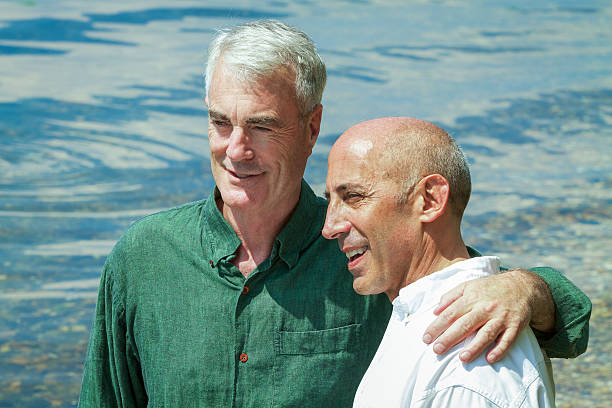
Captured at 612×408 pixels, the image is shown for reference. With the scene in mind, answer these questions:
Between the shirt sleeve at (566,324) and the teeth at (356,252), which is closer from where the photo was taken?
the teeth at (356,252)

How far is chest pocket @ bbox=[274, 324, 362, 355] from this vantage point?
293cm

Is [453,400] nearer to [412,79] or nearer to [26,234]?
[26,234]

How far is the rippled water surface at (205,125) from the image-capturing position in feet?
25.6

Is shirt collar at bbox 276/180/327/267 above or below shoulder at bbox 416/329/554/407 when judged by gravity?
below

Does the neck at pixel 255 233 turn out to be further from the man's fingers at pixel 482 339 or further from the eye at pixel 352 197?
the man's fingers at pixel 482 339

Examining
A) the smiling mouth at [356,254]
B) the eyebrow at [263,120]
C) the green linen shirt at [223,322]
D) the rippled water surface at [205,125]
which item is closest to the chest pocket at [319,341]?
the green linen shirt at [223,322]

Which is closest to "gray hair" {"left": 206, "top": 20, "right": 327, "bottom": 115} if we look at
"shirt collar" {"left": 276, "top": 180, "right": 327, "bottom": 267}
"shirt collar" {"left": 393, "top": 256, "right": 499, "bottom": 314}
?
"shirt collar" {"left": 276, "top": 180, "right": 327, "bottom": 267}

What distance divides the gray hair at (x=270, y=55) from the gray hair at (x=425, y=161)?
602 mm

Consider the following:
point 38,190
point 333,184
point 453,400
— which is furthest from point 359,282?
point 38,190

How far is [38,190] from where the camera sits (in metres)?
10.3

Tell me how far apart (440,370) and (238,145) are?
43.0 inches

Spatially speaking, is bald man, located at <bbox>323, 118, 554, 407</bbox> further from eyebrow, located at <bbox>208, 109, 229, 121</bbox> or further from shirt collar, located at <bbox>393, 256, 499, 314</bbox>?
eyebrow, located at <bbox>208, 109, 229, 121</bbox>

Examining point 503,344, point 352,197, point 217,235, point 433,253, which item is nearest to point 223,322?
point 217,235

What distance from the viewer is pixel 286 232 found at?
302cm
